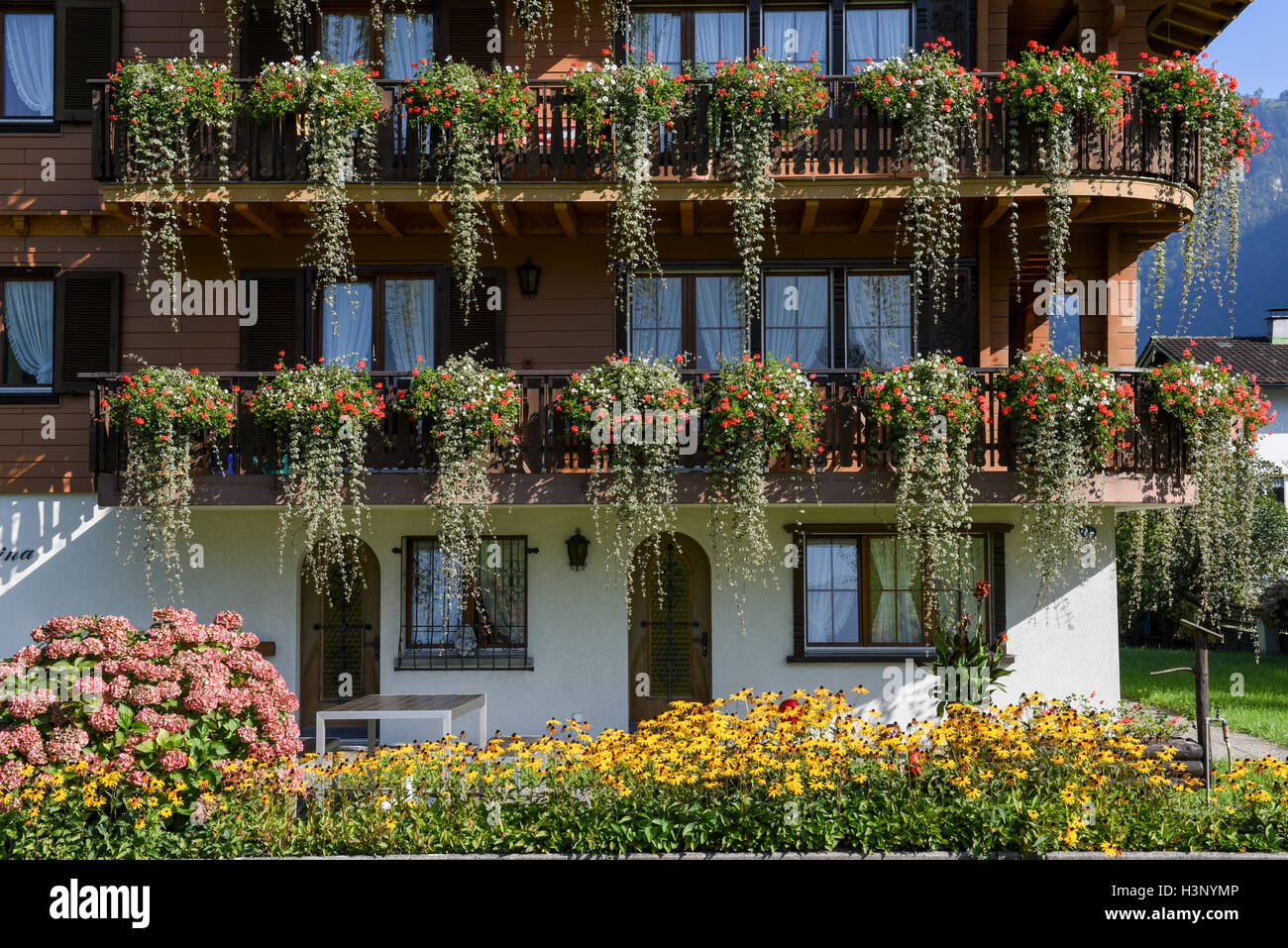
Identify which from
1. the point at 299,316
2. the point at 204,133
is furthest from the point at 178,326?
the point at 204,133

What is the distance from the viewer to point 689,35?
42.3 feet

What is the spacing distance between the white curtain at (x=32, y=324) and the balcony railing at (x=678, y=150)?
6.26 feet

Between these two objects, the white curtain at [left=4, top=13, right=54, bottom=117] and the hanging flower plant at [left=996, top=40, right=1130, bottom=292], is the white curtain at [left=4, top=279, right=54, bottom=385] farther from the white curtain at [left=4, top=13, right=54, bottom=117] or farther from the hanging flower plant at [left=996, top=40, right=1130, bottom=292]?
the hanging flower plant at [left=996, top=40, right=1130, bottom=292]

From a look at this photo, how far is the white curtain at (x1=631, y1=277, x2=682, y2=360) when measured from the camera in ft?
41.7

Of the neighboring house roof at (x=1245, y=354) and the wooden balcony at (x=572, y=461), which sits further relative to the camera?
the neighboring house roof at (x=1245, y=354)

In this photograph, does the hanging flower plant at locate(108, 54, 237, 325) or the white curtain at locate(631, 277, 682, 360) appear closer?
the hanging flower plant at locate(108, 54, 237, 325)

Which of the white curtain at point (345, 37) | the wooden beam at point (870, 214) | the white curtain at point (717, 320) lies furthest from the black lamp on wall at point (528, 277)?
the wooden beam at point (870, 214)

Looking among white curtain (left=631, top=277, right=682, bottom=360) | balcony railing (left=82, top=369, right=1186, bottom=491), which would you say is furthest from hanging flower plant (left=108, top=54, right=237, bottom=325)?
white curtain (left=631, top=277, right=682, bottom=360)

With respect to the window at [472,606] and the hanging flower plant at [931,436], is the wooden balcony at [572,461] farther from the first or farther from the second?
the window at [472,606]

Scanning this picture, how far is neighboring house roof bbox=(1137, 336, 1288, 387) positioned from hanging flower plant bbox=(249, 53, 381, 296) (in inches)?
984

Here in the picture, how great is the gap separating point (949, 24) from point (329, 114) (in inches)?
272

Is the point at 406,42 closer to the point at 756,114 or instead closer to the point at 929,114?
the point at 756,114

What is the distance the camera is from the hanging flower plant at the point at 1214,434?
10.9 m

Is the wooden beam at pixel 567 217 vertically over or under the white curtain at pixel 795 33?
under
